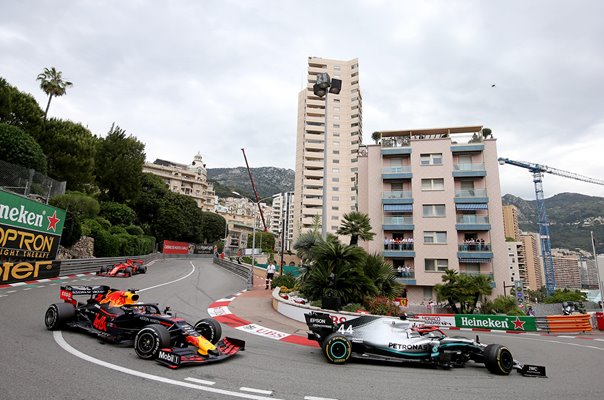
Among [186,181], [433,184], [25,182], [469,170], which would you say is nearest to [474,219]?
[469,170]

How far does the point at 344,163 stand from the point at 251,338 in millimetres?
75630

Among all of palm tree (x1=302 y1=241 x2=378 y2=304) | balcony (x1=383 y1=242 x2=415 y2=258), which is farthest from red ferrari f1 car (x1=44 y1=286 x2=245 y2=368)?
balcony (x1=383 y1=242 x2=415 y2=258)

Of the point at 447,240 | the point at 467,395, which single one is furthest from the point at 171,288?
the point at 447,240

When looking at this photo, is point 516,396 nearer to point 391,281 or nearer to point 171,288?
point 391,281

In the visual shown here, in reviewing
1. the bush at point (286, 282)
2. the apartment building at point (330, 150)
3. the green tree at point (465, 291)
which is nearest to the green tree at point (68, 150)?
the bush at point (286, 282)

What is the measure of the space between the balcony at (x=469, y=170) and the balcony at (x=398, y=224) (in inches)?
275

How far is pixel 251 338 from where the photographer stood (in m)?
10.1

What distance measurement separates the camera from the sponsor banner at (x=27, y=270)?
52.5 feet

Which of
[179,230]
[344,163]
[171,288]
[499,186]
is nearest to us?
[171,288]

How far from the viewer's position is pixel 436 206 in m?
36.5

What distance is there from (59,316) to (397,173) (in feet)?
114

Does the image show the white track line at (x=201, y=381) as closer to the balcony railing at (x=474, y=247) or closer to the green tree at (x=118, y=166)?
the balcony railing at (x=474, y=247)

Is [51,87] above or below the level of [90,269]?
above

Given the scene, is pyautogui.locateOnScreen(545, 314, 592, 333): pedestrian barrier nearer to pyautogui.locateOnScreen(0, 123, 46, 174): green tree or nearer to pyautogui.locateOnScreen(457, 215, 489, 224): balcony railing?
pyautogui.locateOnScreen(457, 215, 489, 224): balcony railing
